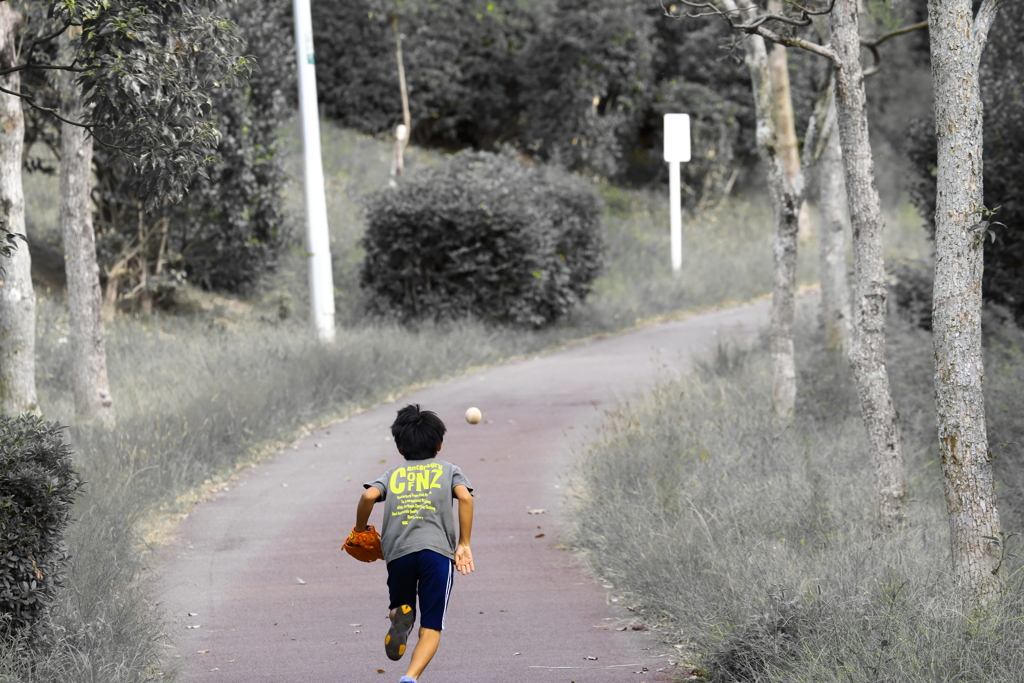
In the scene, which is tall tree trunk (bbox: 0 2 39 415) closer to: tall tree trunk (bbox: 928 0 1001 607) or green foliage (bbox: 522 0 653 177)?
tall tree trunk (bbox: 928 0 1001 607)

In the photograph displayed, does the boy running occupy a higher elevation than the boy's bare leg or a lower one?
higher

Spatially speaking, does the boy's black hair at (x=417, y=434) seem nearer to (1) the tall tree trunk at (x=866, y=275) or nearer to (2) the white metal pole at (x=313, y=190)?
(1) the tall tree trunk at (x=866, y=275)

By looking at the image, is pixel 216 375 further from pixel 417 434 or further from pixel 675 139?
pixel 675 139

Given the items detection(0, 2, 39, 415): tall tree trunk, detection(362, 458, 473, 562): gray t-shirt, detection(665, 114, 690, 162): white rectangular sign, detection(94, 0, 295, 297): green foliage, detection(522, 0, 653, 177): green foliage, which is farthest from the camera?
detection(522, 0, 653, 177): green foliage

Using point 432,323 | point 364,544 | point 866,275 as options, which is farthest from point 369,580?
point 432,323

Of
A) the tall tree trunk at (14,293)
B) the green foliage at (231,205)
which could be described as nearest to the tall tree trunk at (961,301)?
the tall tree trunk at (14,293)

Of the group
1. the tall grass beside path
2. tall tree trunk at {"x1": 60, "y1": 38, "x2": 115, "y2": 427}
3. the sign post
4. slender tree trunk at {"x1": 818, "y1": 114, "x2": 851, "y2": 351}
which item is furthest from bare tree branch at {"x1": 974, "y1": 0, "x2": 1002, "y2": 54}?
the sign post

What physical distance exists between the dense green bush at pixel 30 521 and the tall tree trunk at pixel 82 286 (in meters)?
5.81

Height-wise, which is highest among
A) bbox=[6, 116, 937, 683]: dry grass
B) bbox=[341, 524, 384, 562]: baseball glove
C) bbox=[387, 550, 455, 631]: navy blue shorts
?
bbox=[341, 524, 384, 562]: baseball glove

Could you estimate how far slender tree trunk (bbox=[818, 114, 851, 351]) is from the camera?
1260 centimetres

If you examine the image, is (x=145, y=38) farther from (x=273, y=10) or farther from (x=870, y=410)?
(x=273, y=10)

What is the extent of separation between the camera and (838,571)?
5387 mm

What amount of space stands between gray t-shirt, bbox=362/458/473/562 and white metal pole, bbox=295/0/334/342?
9962 millimetres

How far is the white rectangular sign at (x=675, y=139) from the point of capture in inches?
953
